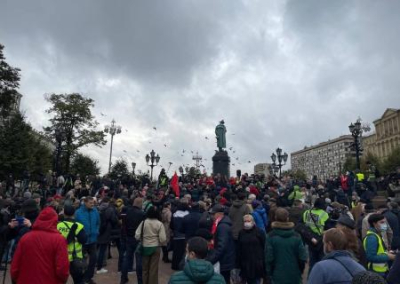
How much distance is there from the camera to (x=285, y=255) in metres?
4.71

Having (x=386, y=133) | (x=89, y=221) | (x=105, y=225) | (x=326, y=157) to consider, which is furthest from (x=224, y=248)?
(x=326, y=157)

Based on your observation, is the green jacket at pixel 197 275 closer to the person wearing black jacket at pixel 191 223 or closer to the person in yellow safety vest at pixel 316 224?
the person in yellow safety vest at pixel 316 224

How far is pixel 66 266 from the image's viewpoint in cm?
389

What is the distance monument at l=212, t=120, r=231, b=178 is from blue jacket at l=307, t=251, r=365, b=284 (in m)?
22.6

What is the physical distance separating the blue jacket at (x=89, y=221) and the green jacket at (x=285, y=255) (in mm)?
4051

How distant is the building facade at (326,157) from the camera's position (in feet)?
428

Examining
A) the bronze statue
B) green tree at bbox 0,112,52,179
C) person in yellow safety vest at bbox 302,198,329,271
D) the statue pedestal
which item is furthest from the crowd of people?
green tree at bbox 0,112,52,179

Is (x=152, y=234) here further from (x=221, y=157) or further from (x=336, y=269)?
(x=221, y=157)

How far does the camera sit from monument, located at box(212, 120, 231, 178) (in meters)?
26.2

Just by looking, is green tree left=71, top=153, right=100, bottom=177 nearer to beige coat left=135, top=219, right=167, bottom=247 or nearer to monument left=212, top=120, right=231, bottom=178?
monument left=212, top=120, right=231, bottom=178

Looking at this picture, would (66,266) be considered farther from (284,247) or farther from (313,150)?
(313,150)

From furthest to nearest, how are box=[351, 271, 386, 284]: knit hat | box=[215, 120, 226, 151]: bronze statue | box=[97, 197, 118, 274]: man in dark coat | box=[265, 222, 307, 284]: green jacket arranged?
box=[215, 120, 226, 151]: bronze statue → box=[97, 197, 118, 274]: man in dark coat → box=[265, 222, 307, 284]: green jacket → box=[351, 271, 386, 284]: knit hat

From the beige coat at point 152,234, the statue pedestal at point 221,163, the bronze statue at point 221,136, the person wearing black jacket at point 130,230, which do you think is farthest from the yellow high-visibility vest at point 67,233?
the bronze statue at point 221,136

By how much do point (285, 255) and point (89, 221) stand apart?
4439 millimetres
